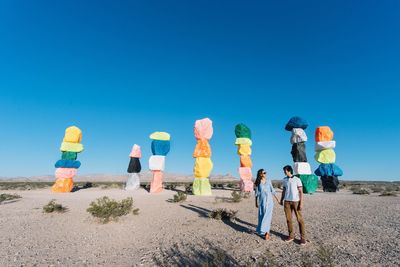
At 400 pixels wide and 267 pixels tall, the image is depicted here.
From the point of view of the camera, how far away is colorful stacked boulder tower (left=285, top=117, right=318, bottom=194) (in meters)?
20.0

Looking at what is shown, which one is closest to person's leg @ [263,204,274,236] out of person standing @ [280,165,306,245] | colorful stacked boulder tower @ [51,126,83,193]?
person standing @ [280,165,306,245]

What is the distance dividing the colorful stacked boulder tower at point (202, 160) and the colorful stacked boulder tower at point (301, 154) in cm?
660

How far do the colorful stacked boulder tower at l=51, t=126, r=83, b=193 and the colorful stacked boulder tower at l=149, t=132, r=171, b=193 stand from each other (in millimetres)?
6839

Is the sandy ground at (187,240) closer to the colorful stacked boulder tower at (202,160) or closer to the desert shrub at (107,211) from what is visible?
the desert shrub at (107,211)

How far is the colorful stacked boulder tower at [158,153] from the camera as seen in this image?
21656 millimetres

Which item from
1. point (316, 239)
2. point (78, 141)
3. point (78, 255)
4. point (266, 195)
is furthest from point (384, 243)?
point (78, 141)

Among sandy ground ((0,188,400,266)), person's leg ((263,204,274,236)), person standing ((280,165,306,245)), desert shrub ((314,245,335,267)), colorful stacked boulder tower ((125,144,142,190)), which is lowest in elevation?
sandy ground ((0,188,400,266))

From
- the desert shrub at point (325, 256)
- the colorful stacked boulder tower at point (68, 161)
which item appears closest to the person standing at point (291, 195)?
the desert shrub at point (325, 256)

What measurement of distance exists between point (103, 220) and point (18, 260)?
13.4 feet

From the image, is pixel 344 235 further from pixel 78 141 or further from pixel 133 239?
pixel 78 141

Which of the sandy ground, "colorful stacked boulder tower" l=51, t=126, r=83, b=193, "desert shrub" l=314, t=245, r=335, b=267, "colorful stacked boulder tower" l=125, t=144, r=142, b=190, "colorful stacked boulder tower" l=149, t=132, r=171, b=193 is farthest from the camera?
"colorful stacked boulder tower" l=125, t=144, r=142, b=190

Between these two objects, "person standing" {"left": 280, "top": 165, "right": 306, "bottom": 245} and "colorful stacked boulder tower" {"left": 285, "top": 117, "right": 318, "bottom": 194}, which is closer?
"person standing" {"left": 280, "top": 165, "right": 306, "bottom": 245}

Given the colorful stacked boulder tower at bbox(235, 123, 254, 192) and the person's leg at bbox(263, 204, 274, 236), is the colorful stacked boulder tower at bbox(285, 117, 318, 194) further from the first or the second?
the person's leg at bbox(263, 204, 274, 236)

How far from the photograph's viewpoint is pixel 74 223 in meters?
9.96
